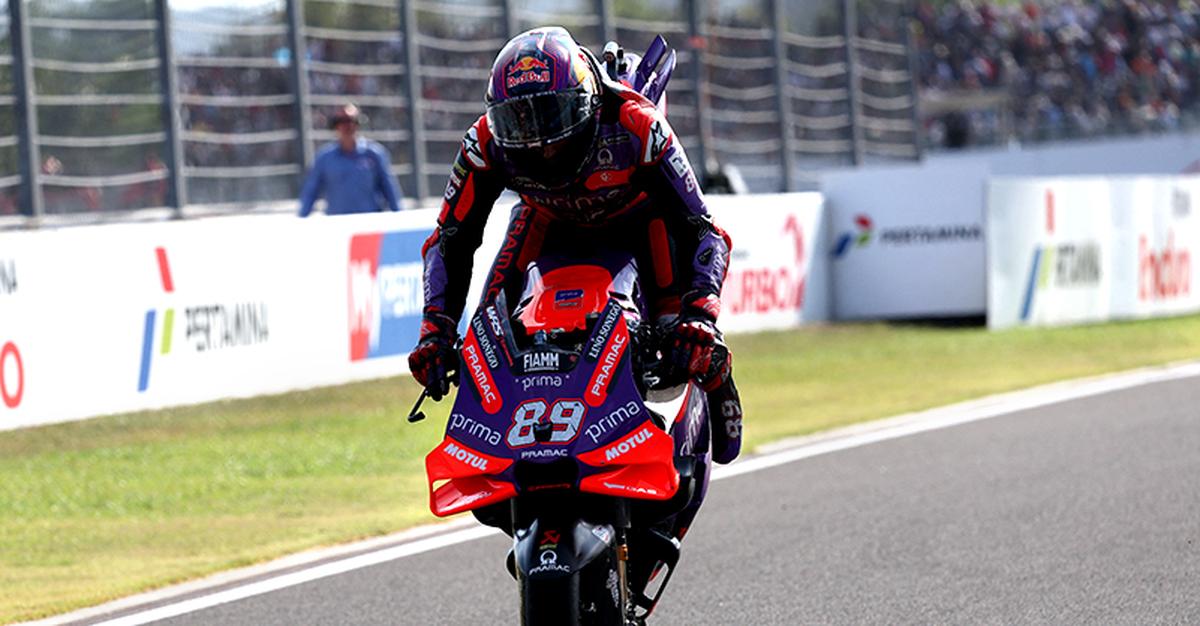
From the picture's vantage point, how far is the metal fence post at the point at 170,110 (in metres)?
14.6

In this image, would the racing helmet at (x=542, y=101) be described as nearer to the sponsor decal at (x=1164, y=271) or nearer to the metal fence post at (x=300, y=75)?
the metal fence post at (x=300, y=75)

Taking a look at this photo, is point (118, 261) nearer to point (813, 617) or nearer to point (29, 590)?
point (29, 590)

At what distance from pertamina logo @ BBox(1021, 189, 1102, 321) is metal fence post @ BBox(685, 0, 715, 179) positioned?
348 centimetres

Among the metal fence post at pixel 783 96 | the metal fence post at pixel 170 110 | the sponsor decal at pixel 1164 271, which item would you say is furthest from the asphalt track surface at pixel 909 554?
the metal fence post at pixel 783 96

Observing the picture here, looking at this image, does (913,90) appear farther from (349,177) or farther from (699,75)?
(349,177)

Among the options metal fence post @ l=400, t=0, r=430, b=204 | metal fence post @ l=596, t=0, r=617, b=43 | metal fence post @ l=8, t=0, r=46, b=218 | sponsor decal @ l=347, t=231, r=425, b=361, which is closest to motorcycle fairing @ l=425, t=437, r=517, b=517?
sponsor decal @ l=347, t=231, r=425, b=361

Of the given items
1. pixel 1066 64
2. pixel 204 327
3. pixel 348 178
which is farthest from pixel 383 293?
pixel 1066 64

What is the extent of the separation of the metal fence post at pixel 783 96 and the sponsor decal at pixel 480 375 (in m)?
16.5

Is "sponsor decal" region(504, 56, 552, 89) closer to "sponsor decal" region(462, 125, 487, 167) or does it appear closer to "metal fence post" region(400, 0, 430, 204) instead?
"sponsor decal" region(462, 125, 487, 167)

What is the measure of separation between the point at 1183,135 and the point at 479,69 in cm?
1710

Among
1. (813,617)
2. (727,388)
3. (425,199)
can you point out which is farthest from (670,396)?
(425,199)

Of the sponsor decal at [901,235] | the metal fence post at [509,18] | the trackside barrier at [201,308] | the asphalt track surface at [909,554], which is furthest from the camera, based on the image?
the sponsor decal at [901,235]

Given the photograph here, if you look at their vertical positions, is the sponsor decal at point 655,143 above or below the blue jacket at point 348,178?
above

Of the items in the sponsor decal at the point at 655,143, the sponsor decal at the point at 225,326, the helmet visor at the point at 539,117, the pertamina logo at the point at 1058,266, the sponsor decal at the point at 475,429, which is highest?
the helmet visor at the point at 539,117
